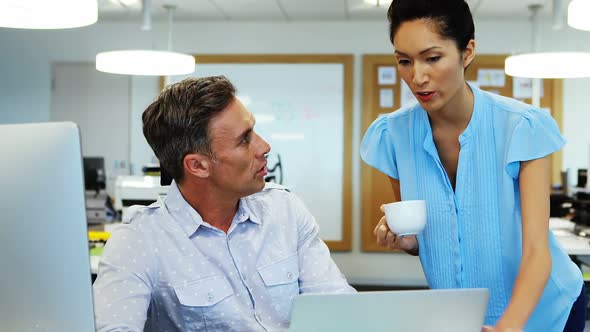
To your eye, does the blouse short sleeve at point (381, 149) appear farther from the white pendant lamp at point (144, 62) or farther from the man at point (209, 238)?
the white pendant lamp at point (144, 62)

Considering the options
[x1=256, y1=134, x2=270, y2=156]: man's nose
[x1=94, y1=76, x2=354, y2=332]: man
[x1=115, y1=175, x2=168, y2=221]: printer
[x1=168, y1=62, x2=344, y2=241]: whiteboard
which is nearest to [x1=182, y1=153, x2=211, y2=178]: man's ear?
[x1=94, y1=76, x2=354, y2=332]: man

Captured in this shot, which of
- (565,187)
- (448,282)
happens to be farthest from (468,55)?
(565,187)

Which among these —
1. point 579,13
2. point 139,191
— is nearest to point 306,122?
point 139,191

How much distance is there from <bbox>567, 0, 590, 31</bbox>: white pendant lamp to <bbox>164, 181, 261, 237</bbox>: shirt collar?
1.45 meters

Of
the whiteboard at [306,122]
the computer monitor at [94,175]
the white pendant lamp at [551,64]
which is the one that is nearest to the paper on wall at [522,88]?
the whiteboard at [306,122]

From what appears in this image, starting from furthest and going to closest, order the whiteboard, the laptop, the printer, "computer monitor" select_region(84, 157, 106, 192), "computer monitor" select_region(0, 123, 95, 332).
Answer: the whiteboard, "computer monitor" select_region(84, 157, 106, 192), the printer, the laptop, "computer monitor" select_region(0, 123, 95, 332)

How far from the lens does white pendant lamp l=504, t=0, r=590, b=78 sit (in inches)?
137

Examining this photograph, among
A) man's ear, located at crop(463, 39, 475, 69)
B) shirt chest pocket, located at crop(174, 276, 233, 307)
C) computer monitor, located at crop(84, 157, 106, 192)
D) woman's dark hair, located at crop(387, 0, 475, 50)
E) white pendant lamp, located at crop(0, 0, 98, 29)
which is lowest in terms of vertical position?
shirt chest pocket, located at crop(174, 276, 233, 307)

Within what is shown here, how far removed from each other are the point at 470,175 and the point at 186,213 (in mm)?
644

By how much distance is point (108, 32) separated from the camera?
6.54 metres

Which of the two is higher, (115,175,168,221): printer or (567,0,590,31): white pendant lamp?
(567,0,590,31): white pendant lamp

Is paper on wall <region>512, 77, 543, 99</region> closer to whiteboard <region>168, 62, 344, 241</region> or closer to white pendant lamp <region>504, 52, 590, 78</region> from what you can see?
whiteboard <region>168, 62, 344, 241</region>

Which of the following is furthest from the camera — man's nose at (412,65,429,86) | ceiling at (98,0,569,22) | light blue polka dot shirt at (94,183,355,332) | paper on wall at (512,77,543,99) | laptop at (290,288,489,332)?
paper on wall at (512,77,543,99)

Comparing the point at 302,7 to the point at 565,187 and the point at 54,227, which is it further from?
the point at 54,227
